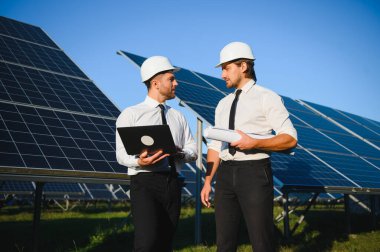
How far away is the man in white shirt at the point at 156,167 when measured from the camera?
341 cm

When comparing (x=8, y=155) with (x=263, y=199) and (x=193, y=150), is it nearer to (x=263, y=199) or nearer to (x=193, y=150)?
(x=193, y=150)

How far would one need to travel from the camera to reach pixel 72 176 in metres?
5.20

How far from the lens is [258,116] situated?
3.43 meters

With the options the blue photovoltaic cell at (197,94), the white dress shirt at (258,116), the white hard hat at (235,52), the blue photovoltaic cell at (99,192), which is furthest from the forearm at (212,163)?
the blue photovoltaic cell at (99,192)

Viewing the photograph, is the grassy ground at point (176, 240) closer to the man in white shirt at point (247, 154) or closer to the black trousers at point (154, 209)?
the black trousers at point (154, 209)

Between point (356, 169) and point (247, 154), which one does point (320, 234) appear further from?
point (247, 154)

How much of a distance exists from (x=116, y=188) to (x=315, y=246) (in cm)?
1310

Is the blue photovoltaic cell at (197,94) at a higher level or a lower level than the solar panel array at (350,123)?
higher

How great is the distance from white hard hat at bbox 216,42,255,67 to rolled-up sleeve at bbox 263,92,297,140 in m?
0.49

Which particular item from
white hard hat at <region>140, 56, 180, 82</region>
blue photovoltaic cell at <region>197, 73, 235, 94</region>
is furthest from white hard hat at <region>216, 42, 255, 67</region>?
blue photovoltaic cell at <region>197, 73, 235, 94</region>

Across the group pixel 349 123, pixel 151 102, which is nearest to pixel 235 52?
pixel 151 102

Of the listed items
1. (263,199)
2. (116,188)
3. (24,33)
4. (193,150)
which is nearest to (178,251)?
(193,150)

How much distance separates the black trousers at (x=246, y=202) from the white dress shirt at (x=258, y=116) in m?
0.09

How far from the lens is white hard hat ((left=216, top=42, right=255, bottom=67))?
3634mm
